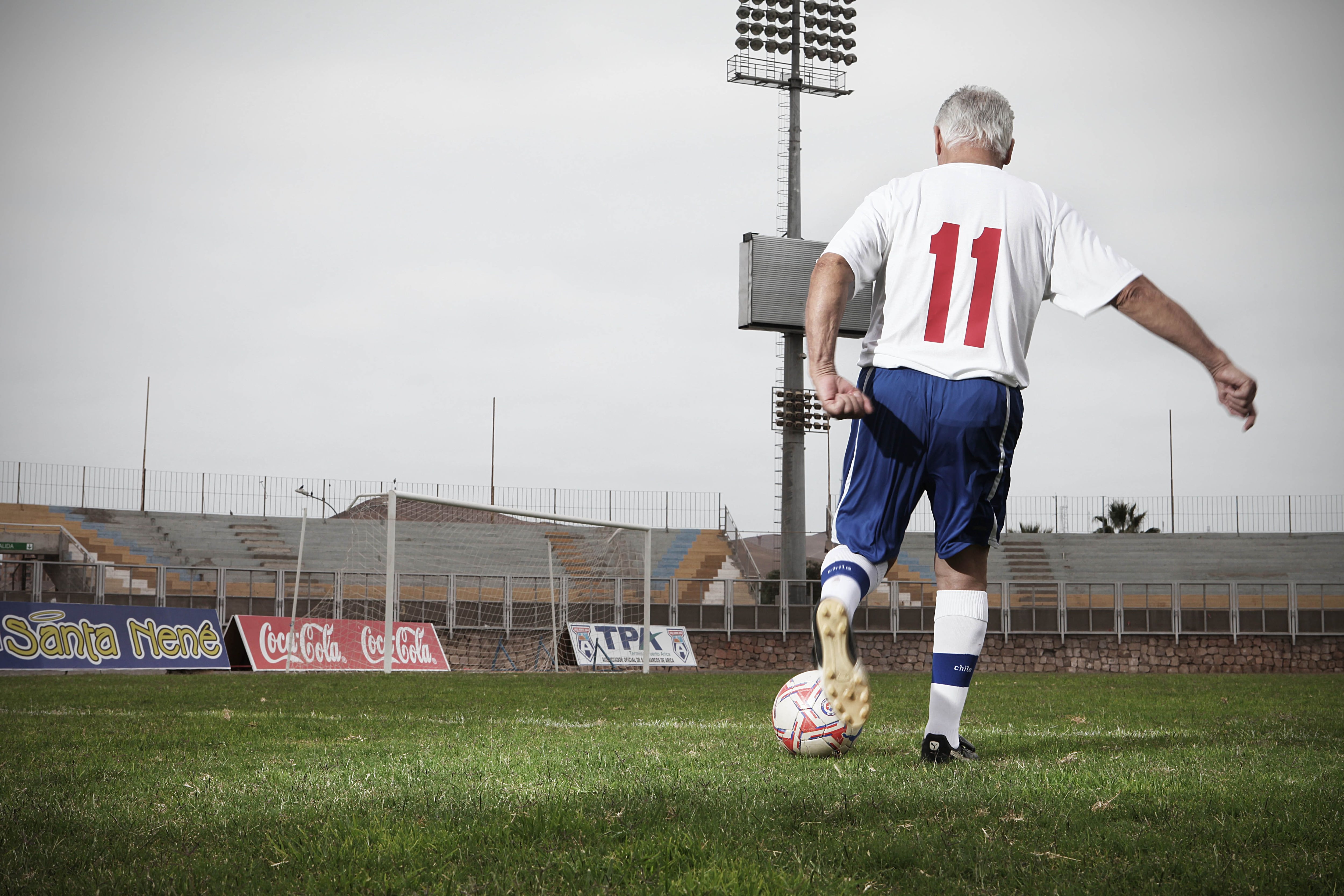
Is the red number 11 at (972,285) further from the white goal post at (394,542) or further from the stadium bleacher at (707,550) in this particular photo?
the stadium bleacher at (707,550)

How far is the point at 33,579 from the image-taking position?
21.8 metres

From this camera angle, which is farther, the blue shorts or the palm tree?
the palm tree

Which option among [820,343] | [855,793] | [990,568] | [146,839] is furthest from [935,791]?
[990,568]

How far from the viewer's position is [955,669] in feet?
13.5

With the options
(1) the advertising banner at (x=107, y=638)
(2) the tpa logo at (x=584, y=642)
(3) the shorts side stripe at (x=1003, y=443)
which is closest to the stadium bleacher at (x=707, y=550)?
(2) the tpa logo at (x=584, y=642)

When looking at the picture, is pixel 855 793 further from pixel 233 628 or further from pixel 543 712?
pixel 233 628

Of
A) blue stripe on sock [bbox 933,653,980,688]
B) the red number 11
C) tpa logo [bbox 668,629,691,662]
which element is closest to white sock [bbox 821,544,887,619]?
blue stripe on sock [bbox 933,653,980,688]

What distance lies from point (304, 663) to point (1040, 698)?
36.8 feet

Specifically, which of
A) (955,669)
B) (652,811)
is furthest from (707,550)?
(652,811)

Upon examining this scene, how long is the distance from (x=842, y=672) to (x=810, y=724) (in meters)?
0.59

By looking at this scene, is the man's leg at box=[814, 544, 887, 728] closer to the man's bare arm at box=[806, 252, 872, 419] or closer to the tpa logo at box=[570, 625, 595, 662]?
the man's bare arm at box=[806, 252, 872, 419]

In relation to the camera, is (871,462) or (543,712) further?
(543,712)

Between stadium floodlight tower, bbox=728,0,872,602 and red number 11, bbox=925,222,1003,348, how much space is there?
23337 millimetres

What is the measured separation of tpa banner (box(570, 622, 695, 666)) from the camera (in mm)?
21031
